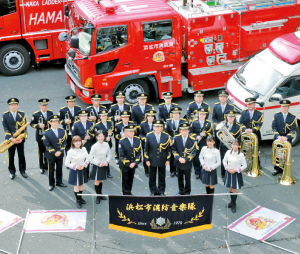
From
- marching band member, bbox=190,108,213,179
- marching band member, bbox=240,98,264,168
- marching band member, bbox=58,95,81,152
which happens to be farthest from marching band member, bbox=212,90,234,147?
marching band member, bbox=58,95,81,152

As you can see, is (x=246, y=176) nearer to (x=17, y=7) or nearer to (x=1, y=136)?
(x=1, y=136)

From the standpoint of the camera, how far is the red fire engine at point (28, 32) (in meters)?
16.8

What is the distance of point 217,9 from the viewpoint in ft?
50.4

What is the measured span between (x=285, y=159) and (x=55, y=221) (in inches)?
211

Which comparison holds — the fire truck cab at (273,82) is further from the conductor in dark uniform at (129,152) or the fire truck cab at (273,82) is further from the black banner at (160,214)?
the black banner at (160,214)

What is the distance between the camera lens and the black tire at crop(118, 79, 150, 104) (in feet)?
49.3

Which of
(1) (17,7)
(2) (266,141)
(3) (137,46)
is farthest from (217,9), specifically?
(1) (17,7)

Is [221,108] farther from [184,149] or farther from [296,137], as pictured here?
[296,137]

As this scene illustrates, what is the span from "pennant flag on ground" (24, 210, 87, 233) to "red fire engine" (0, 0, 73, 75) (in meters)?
8.65

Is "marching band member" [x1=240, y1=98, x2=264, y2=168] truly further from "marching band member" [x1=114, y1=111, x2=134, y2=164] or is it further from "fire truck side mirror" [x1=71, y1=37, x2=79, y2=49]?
"fire truck side mirror" [x1=71, y1=37, x2=79, y2=49]

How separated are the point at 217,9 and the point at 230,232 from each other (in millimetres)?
7958

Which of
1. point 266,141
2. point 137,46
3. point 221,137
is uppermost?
point 137,46

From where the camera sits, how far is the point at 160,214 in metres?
8.73

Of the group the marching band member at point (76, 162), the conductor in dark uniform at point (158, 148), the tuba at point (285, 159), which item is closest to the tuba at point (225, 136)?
the tuba at point (285, 159)
